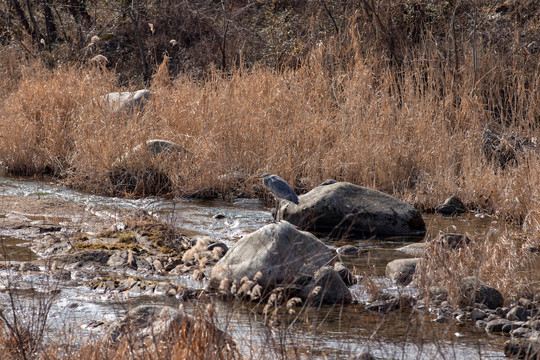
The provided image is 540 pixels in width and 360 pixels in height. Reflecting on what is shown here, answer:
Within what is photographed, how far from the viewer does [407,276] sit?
17.3 feet

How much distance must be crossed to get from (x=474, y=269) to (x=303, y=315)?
1.67 m

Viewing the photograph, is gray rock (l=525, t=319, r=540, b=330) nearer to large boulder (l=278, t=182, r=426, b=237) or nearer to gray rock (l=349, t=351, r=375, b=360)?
gray rock (l=349, t=351, r=375, b=360)

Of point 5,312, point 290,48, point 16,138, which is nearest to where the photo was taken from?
point 5,312

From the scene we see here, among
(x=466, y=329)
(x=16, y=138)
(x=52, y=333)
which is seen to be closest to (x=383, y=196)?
(x=466, y=329)

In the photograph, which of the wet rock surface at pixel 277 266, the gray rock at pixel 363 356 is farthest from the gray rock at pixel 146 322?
the wet rock surface at pixel 277 266

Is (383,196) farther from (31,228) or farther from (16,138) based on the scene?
(16,138)

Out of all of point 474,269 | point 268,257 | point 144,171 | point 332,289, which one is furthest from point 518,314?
point 144,171

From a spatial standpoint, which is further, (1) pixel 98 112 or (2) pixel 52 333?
(1) pixel 98 112

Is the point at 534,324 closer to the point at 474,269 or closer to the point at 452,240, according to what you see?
the point at 474,269

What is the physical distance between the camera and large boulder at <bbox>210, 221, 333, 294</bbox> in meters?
4.85

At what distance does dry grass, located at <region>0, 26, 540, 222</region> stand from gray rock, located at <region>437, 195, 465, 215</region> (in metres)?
0.11

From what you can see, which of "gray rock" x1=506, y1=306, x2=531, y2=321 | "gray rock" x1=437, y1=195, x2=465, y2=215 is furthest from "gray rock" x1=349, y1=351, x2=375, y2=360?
"gray rock" x1=437, y1=195, x2=465, y2=215

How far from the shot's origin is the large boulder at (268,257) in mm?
4852

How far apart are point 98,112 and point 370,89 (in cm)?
421
